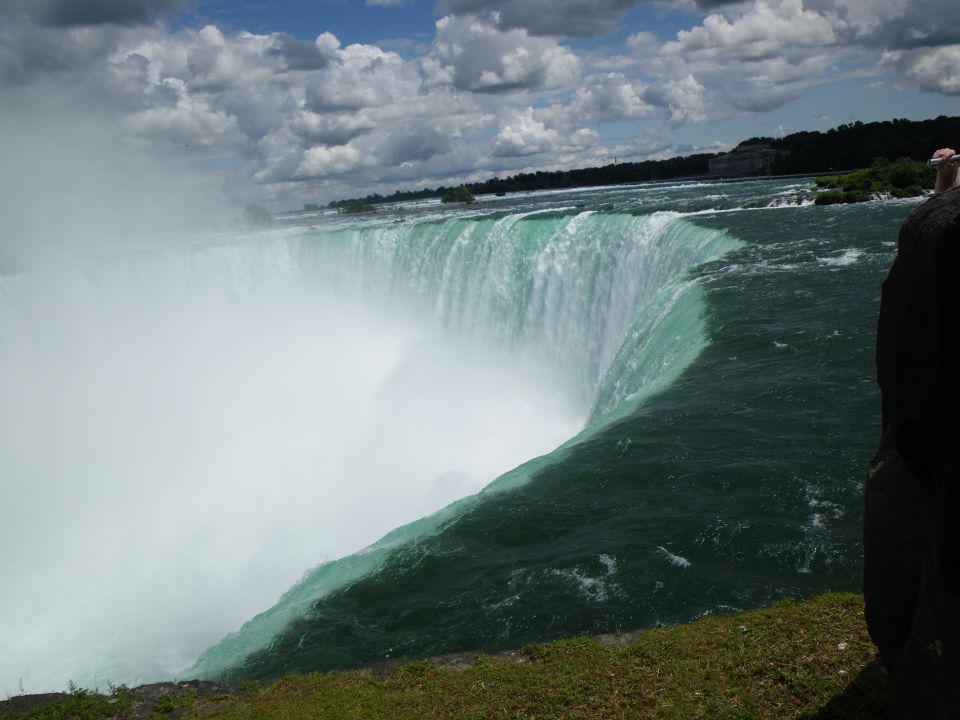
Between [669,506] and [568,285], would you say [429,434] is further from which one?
[669,506]

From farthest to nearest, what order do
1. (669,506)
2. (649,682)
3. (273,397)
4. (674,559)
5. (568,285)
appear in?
(273,397)
(568,285)
(669,506)
(674,559)
(649,682)

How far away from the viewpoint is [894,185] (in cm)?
2545

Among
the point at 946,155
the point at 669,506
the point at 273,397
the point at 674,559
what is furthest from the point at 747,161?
the point at 946,155

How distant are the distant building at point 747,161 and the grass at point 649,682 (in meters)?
53.8

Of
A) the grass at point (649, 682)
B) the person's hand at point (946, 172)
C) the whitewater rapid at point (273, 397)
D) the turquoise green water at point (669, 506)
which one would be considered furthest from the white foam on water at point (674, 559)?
the person's hand at point (946, 172)

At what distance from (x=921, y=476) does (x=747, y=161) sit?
6039 cm

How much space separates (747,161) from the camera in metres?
57.8

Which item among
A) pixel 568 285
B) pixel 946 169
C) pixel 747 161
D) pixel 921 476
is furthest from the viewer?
pixel 747 161

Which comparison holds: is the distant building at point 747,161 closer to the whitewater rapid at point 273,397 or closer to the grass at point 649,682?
the whitewater rapid at point 273,397

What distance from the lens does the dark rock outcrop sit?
2600 millimetres

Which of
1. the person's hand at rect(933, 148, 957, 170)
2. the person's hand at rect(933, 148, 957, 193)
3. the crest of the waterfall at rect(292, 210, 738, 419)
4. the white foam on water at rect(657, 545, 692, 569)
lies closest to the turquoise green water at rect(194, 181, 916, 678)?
the white foam on water at rect(657, 545, 692, 569)

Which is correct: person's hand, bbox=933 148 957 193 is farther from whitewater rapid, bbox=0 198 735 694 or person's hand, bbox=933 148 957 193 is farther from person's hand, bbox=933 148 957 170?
whitewater rapid, bbox=0 198 735 694

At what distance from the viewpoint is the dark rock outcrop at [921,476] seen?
102 inches

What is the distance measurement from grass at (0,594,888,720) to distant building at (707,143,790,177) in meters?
53.8
